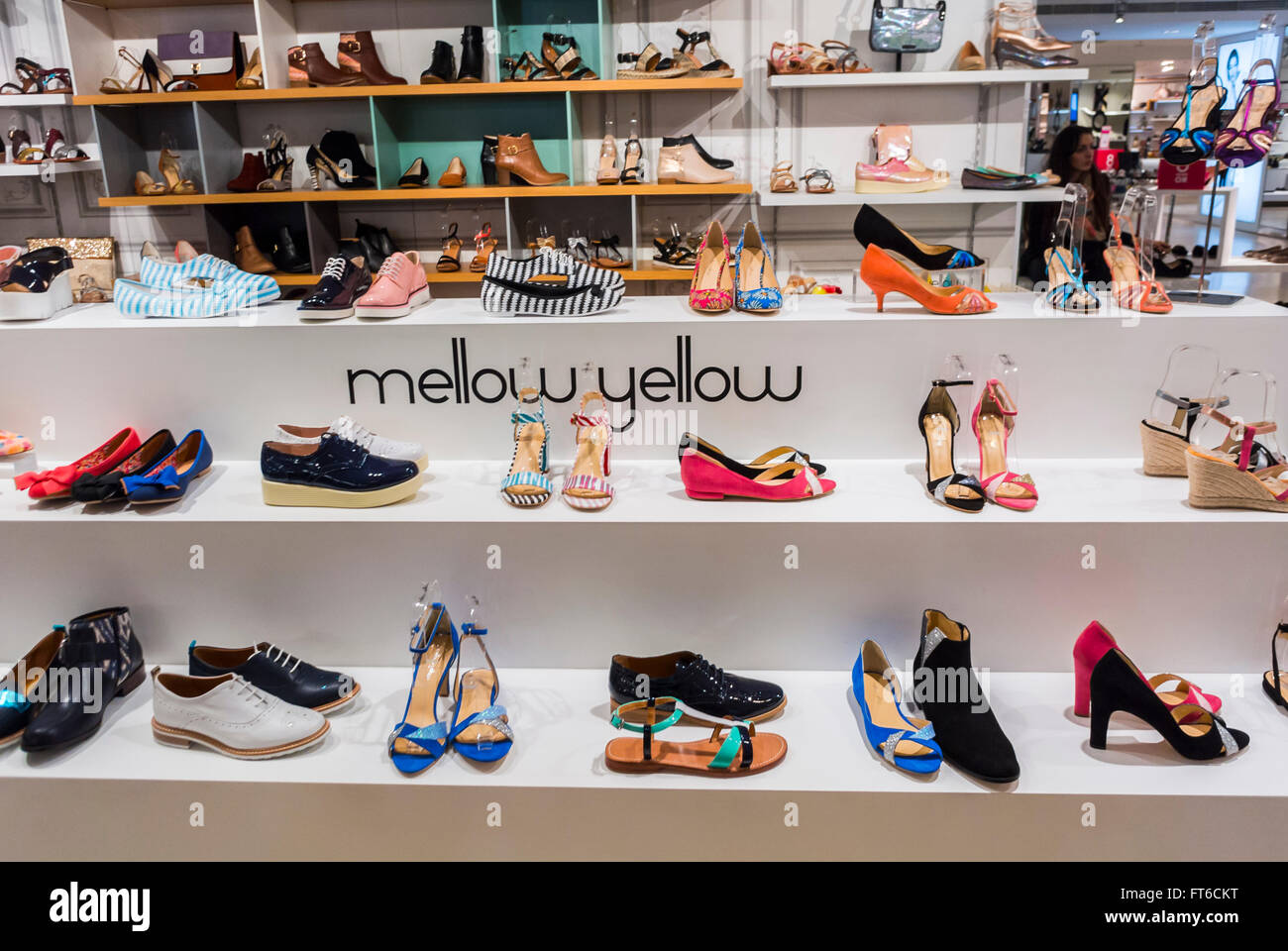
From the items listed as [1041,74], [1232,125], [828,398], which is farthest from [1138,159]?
[828,398]

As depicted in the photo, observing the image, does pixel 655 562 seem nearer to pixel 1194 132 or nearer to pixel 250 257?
pixel 1194 132

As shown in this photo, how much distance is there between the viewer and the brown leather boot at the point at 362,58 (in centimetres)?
375

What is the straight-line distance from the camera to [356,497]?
1.98 meters

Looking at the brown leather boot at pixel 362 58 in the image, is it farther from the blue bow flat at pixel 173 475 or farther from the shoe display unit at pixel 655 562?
the blue bow flat at pixel 173 475

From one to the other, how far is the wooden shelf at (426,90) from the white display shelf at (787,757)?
2598 millimetres

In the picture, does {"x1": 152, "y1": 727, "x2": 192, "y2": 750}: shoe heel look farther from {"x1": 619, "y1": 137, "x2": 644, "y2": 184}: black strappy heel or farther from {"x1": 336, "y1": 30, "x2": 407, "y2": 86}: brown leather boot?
{"x1": 336, "y1": 30, "x2": 407, "y2": 86}: brown leather boot

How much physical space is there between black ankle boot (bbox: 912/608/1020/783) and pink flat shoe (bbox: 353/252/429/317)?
1.44m

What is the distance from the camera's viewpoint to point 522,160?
12.2 ft

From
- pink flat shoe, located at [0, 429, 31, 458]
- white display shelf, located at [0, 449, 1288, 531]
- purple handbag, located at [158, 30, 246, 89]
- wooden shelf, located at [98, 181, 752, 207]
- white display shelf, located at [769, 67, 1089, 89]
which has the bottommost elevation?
white display shelf, located at [0, 449, 1288, 531]

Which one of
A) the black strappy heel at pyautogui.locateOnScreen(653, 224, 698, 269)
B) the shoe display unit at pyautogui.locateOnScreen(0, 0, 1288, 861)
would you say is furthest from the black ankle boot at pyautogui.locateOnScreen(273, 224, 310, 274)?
the black strappy heel at pyautogui.locateOnScreen(653, 224, 698, 269)

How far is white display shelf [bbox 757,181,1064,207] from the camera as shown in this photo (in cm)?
352

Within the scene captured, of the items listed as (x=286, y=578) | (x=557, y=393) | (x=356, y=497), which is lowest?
(x=286, y=578)
